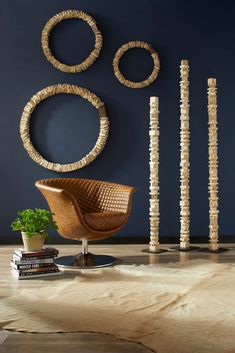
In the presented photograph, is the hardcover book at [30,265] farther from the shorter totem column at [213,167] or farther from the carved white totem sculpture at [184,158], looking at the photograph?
the shorter totem column at [213,167]

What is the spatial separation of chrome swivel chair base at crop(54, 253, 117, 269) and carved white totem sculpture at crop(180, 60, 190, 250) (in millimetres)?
902

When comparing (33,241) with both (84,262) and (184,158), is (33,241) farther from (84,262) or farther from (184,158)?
(184,158)

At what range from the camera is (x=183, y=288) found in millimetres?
3621

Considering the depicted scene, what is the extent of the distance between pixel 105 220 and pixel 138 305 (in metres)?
1.27

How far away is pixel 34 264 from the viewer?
4062mm

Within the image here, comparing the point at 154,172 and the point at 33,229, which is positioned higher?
the point at 154,172

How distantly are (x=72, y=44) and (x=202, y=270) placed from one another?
2.88 meters

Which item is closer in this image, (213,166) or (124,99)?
(213,166)

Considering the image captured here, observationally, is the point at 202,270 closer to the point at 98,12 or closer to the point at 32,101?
the point at 32,101

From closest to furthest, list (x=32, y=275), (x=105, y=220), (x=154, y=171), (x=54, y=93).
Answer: (x=32, y=275) < (x=105, y=220) < (x=154, y=171) < (x=54, y=93)

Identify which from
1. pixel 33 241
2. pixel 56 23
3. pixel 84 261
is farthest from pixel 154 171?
pixel 56 23

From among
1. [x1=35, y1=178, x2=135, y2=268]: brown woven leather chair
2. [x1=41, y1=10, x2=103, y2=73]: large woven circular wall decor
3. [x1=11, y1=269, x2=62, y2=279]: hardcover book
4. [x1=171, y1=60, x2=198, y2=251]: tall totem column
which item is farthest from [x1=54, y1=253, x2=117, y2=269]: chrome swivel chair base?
[x1=41, y1=10, x2=103, y2=73]: large woven circular wall decor

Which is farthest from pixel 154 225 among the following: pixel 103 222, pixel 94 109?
pixel 94 109

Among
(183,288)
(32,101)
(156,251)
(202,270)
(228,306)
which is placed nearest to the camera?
(228,306)
